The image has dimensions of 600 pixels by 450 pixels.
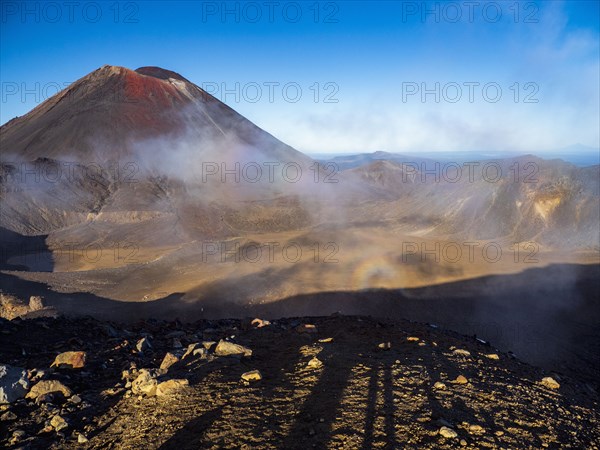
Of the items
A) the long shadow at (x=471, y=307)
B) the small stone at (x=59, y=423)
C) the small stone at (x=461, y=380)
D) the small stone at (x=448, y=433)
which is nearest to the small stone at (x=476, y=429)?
the small stone at (x=448, y=433)

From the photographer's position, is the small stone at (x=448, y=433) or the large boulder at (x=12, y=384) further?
the large boulder at (x=12, y=384)

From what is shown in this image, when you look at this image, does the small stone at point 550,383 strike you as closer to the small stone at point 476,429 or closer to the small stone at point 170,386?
the small stone at point 476,429

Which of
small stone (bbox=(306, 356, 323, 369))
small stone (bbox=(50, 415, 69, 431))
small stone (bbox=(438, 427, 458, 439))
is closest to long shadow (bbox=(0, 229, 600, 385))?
small stone (bbox=(306, 356, 323, 369))

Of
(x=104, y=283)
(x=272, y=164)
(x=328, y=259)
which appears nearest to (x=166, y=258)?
(x=104, y=283)

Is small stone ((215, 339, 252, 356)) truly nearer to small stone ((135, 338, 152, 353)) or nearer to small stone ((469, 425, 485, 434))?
small stone ((135, 338, 152, 353))

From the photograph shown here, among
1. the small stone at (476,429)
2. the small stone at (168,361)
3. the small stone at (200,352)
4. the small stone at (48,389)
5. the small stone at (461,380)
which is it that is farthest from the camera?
the small stone at (200,352)

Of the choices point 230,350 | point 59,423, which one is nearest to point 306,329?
point 230,350

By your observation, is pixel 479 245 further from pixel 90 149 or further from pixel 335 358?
pixel 90 149
